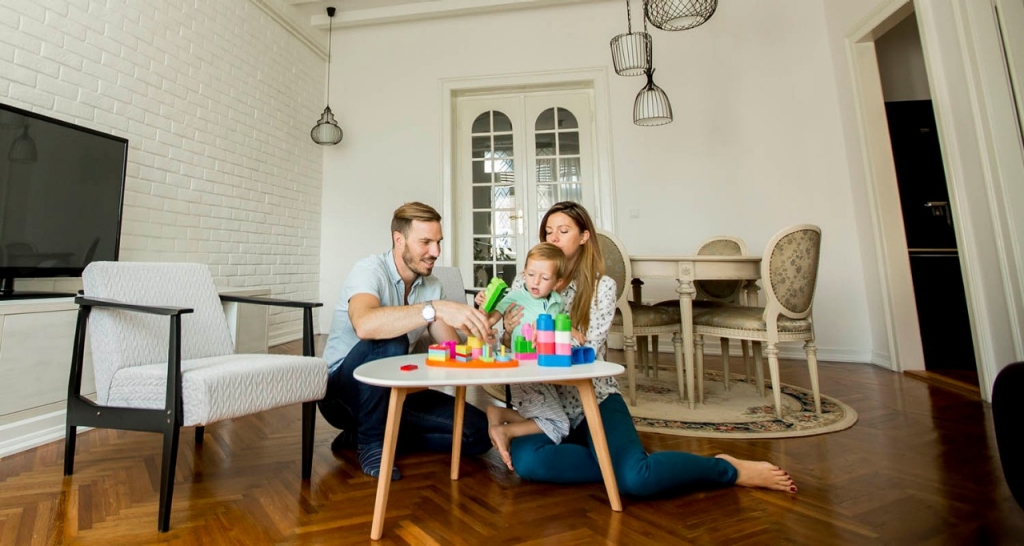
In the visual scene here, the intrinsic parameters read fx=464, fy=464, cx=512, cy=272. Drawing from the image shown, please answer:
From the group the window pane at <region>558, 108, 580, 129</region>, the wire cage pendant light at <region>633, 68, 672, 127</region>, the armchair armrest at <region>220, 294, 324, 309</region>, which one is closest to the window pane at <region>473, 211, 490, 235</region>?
the window pane at <region>558, 108, 580, 129</region>

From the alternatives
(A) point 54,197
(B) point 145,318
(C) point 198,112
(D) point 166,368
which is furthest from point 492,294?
(C) point 198,112

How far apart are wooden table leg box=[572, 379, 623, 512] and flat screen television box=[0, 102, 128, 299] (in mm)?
2319

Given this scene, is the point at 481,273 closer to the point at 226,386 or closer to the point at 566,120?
the point at 566,120

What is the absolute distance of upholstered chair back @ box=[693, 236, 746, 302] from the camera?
307 cm

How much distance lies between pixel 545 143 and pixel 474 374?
12.7ft

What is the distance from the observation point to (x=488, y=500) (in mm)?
1344

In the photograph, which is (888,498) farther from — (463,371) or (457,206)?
(457,206)

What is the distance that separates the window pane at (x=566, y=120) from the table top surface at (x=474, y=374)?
12.4ft

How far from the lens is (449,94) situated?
4.70 meters

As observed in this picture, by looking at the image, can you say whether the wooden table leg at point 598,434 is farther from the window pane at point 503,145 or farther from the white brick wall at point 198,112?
the window pane at point 503,145

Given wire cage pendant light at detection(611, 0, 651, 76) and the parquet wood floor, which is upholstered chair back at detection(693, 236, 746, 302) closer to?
the parquet wood floor

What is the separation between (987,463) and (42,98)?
172 inches

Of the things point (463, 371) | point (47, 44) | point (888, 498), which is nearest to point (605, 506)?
point (463, 371)

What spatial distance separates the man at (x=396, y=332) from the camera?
1.43 meters
